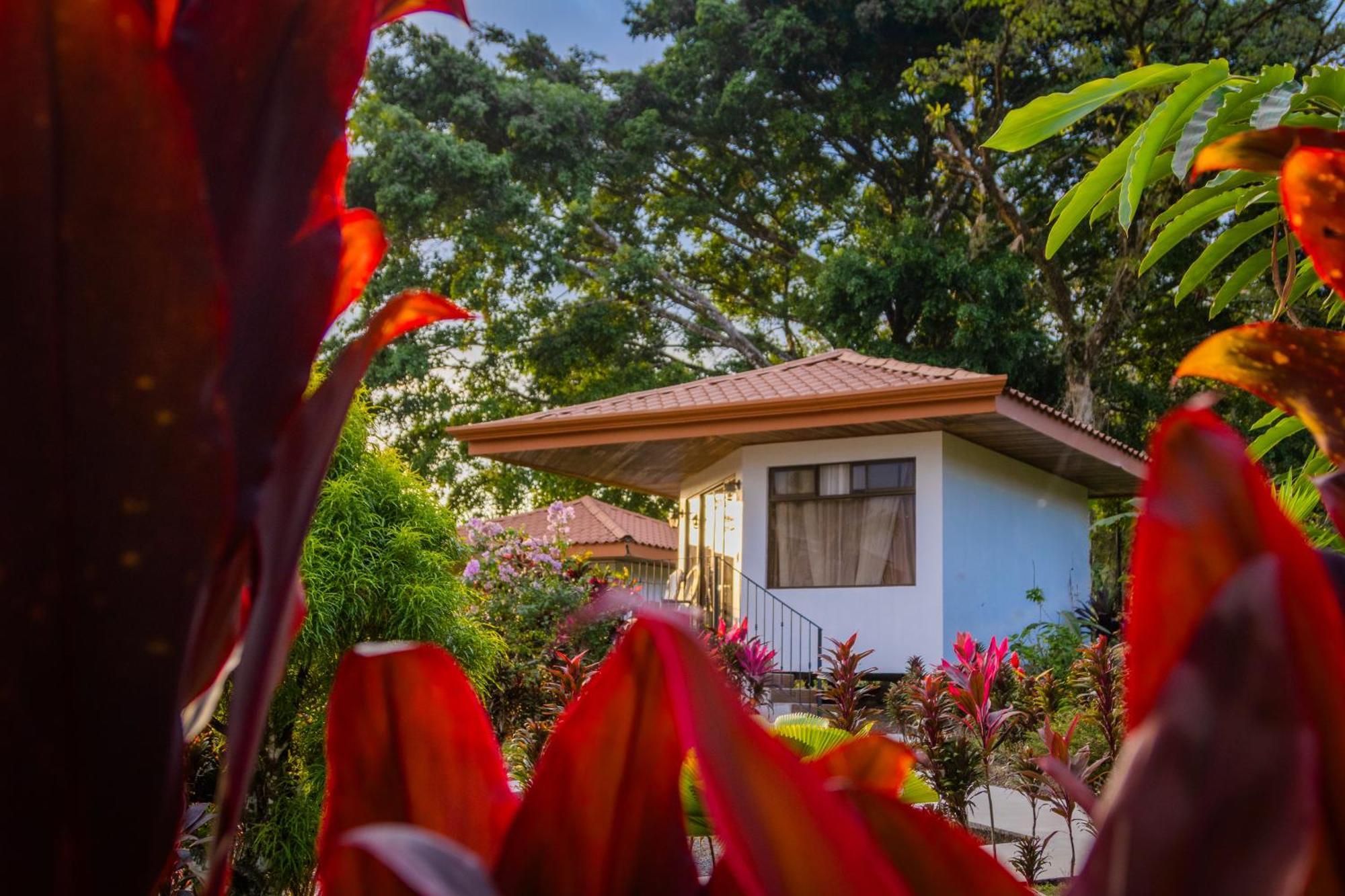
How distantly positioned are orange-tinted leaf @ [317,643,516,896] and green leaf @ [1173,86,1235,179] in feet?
6.12

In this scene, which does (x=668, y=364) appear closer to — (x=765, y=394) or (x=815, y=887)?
(x=765, y=394)

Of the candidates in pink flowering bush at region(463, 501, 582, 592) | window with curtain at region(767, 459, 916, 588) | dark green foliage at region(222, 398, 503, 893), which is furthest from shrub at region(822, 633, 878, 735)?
window with curtain at region(767, 459, 916, 588)

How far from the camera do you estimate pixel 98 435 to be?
27 centimetres

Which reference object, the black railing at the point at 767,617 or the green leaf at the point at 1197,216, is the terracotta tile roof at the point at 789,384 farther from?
the green leaf at the point at 1197,216

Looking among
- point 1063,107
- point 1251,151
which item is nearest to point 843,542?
point 1063,107

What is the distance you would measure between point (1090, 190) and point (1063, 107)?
1.09ft

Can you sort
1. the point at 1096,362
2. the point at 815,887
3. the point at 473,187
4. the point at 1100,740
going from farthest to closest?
the point at 473,187 < the point at 1096,362 < the point at 1100,740 < the point at 815,887

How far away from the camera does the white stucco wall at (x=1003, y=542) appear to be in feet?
42.4

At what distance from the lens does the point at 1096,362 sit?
781 inches

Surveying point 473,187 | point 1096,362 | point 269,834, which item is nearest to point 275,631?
point 269,834

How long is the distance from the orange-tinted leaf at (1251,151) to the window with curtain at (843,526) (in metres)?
12.5

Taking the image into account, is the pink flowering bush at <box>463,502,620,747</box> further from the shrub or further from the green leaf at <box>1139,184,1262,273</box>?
the green leaf at <box>1139,184,1262,273</box>

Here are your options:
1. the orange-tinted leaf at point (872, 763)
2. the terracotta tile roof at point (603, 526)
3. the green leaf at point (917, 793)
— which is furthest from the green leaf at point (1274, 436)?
the terracotta tile roof at point (603, 526)

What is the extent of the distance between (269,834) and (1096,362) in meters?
18.2
